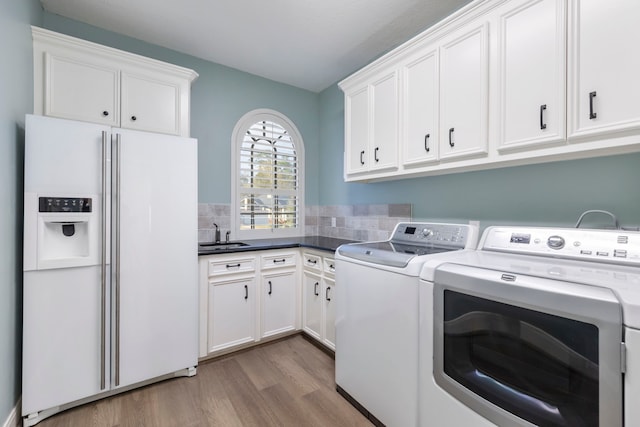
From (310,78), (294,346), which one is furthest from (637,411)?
(310,78)

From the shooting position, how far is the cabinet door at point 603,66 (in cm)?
117

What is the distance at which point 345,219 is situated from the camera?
3203mm

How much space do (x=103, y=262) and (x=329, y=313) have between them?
1700mm

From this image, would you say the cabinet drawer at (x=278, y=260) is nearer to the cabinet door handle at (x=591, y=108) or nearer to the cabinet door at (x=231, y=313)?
the cabinet door at (x=231, y=313)

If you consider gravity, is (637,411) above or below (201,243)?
below

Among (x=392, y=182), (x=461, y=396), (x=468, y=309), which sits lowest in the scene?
(x=461, y=396)

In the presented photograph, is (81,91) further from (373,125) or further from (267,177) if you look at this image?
(373,125)

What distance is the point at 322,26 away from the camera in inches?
92.7

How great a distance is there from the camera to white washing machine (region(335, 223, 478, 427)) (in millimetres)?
1474

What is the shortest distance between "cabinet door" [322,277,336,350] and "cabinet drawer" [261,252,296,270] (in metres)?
0.42

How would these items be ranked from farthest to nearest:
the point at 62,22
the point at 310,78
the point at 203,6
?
the point at 310,78 < the point at 62,22 < the point at 203,6

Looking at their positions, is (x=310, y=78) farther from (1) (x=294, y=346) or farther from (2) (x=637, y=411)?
(2) (x=637, y=411)

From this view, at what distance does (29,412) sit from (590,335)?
273 cm

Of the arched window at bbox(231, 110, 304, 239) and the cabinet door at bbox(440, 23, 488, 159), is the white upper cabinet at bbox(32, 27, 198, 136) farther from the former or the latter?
the cabinet door at bbox(440, 23, 488, 159)
